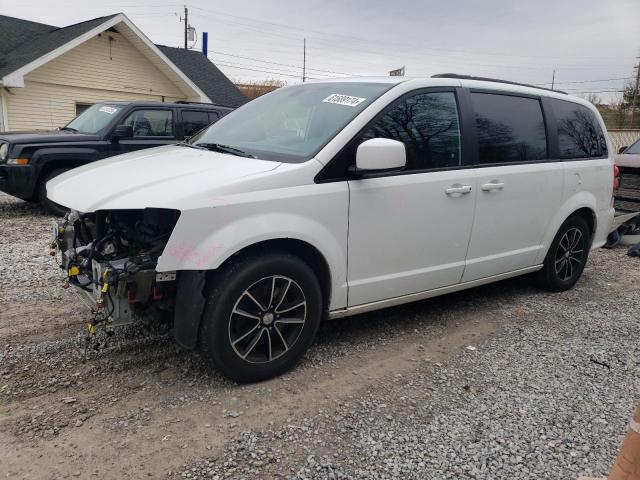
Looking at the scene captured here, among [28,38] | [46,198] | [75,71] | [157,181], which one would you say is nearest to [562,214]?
[157,181]

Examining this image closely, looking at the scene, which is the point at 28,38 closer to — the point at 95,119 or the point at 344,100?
the point at 95,119

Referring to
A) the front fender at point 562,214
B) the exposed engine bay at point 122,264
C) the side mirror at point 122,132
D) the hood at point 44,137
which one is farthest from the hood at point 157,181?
the hood at point 44,137

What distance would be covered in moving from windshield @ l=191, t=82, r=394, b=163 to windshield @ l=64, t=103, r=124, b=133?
499 cm

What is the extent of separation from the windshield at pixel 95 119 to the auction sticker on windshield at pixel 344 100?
19.3ft

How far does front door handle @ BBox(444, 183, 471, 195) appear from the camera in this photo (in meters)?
3.87

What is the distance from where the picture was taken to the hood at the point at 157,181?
284 cm

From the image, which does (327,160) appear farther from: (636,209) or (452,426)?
(636,209)

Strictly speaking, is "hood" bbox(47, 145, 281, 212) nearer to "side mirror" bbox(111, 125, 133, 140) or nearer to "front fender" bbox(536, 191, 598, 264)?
"front fender" bbox(536, 191, 598, 264)

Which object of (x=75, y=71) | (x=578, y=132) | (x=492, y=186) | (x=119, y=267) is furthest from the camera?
(x=75, y=71)

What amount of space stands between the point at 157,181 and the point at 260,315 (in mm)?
998

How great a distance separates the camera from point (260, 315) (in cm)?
315

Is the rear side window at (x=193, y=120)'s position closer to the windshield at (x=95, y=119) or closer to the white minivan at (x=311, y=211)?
the windshield at (x=95, y=119)

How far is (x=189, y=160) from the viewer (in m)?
3.49

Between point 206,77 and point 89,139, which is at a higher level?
point 206,77
